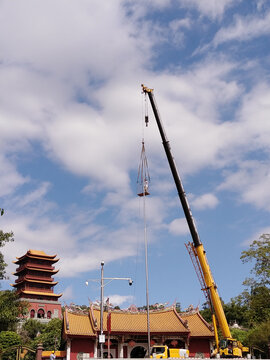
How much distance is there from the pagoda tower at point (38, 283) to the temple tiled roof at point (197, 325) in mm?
52480

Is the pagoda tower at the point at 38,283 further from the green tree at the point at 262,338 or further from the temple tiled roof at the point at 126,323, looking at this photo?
the green tree at the point at 262,338

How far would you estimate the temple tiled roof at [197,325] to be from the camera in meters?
44.2

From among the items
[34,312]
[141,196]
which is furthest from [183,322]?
[34,312]

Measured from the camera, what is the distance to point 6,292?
3353 centimetres

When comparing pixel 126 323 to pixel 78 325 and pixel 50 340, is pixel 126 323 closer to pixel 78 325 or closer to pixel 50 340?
pixel 78 325

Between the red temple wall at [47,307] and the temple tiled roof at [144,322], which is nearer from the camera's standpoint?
the temple tiled roof at [144,322]

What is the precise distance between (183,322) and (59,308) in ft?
193

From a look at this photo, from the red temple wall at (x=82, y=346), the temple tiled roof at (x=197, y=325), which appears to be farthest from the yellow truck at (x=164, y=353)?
the red temple wall at (x=82, y=346)

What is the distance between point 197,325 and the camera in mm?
46000

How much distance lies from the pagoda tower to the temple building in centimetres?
5084

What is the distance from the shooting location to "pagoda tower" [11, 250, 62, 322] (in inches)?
3674

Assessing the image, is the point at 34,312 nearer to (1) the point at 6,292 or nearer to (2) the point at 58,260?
(2) the point at 58,260

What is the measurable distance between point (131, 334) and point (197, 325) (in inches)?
319

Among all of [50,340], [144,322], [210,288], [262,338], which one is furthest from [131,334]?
[50,340]
